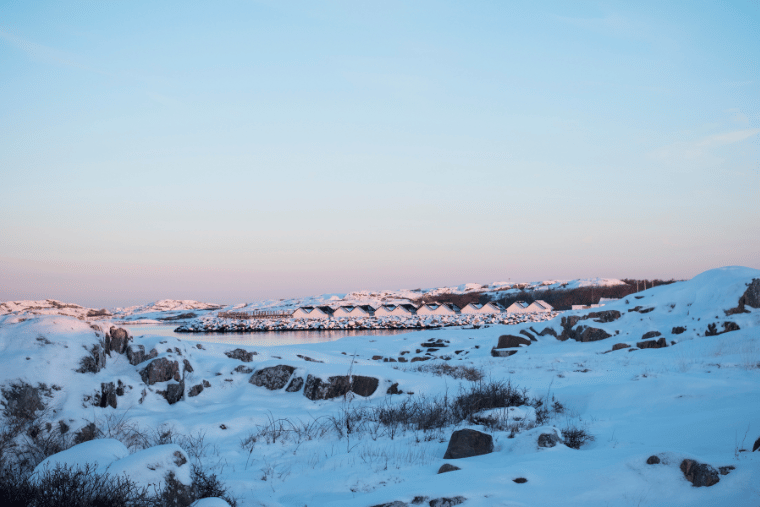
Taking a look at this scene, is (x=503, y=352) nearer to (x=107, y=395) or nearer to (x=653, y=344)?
(x=653, y=344)

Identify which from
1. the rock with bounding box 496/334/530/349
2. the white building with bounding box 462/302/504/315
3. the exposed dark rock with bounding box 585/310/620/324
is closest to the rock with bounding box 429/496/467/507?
the rock with bounding box 496/334/530/349

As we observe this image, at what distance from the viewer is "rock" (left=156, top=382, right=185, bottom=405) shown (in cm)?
943

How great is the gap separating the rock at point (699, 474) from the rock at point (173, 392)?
860 cm

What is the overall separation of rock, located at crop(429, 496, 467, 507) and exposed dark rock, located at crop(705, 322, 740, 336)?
1961 centimetres

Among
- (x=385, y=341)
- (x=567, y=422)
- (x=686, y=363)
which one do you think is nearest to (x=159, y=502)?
(x=567, y=422)

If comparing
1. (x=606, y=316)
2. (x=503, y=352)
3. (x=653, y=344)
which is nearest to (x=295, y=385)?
(x=503, y=352)

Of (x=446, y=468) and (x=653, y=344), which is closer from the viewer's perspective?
(x=446, y=468)

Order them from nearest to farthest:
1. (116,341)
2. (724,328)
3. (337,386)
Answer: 1. (116,341)
2. (337,386)
3. (724,328)

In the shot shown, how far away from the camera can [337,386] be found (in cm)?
1076

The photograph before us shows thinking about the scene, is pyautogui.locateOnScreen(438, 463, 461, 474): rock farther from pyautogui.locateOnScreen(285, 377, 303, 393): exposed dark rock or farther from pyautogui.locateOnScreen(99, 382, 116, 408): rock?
pyautogui.locateOnScreen(99, 382, 116, 408): rock

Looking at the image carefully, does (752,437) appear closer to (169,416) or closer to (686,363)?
(169,416)

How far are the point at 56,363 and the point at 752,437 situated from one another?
33.6 ft

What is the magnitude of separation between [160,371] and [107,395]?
4.09 ft

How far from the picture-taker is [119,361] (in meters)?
9.61
